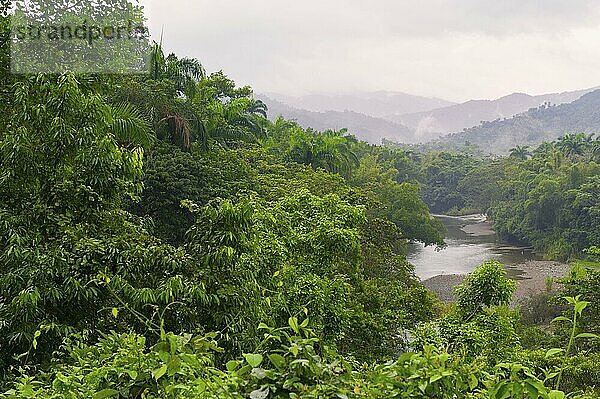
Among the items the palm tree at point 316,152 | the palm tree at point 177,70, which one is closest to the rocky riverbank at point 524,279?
the palm tree at point 316,152

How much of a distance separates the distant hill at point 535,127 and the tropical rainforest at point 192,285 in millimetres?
96933

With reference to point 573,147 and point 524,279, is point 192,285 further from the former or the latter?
point 573,147

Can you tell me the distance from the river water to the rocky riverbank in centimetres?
28

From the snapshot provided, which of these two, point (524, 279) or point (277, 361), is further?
point (524, 279)

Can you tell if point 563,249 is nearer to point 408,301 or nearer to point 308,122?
point 408,301

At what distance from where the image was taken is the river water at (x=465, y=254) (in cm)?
2610

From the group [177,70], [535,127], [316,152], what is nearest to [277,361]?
[177,70]

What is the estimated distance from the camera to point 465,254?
30219mm

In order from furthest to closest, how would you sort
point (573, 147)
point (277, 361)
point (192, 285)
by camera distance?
point (573, 147) → point (192, 285) → point (277, 361)

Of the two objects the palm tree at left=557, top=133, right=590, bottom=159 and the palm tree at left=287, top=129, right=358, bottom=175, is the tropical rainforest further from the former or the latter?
the palm tree at left=557, top=133, right=590, bottom=159

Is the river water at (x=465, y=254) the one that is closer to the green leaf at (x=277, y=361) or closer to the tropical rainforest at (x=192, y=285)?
the tropical rainforest at (x=192, y=285)

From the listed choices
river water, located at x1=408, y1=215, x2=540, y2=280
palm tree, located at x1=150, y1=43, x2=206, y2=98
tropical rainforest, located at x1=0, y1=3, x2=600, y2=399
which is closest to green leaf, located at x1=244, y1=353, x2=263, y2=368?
tropical rainforest, located at x1=0, y1=3, x2=600, y2=399

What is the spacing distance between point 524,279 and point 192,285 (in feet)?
73.6

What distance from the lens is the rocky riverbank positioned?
21.0 meters
